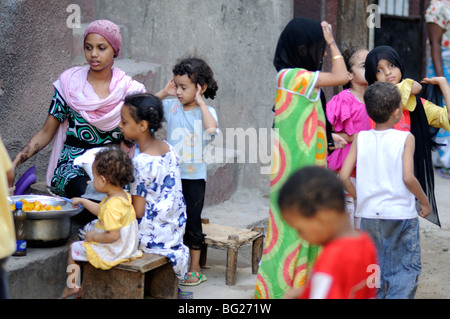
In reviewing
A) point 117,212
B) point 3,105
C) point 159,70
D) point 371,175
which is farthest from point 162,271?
point 159,70

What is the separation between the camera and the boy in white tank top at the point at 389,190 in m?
3.87

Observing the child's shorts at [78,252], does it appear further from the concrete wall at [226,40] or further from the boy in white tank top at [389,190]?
the concrete wall at [226,40]

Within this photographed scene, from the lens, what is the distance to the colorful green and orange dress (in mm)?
3867

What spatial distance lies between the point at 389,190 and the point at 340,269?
63.1 inches

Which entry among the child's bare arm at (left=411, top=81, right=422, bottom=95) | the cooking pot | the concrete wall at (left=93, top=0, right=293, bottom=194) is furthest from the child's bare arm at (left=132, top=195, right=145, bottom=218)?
the concrete wall at (left=93, top=0, right=293, bottom=194)

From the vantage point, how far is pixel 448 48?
330 inches

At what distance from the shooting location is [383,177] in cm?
388

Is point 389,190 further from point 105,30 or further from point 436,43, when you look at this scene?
point 436,43

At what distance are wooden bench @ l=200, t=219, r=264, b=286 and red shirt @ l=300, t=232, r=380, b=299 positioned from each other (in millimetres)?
2148

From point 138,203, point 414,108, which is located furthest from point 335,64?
point 138,203

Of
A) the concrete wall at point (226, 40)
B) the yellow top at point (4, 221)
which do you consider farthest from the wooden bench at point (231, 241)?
the yellow top at point (4, 221)

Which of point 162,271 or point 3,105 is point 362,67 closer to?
point 162,271

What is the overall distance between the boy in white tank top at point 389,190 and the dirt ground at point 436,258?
750 mm

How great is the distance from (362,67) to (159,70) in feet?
7.80
